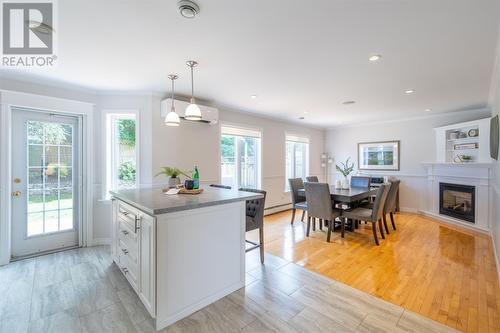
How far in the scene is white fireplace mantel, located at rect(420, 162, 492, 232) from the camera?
13.4 feet

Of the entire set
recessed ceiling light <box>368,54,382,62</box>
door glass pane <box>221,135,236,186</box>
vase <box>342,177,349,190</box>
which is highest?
recessed ceiling light <box>368,54,382,62</box>

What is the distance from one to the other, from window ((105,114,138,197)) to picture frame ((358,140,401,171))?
588 centimetres

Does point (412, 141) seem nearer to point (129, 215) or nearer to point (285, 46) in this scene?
point (285, 46)

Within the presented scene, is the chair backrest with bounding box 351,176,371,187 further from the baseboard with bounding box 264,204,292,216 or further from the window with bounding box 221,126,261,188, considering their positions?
the window with bounding box 221,126,261,188

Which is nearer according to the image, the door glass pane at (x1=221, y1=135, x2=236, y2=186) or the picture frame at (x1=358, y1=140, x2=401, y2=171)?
the door glass pane at (x1=221, y1=135, x2=236, y2=186)

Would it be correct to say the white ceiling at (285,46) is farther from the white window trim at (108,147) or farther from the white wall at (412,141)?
the white wall at (412,141)

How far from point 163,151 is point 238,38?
7.61ft

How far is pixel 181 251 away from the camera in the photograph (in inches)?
73.0

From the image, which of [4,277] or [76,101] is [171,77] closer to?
[76,101]

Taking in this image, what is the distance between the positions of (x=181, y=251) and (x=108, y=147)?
2617 mm

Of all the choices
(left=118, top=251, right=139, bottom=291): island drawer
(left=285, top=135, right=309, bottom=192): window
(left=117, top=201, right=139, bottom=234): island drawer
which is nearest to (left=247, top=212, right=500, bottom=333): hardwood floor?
(left=118, top=251, right=139, bottom=291): island drawer

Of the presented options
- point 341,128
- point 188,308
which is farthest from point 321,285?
point 341,128

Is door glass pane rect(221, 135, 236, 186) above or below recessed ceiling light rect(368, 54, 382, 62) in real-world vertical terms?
below

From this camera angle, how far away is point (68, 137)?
3.37 metres
